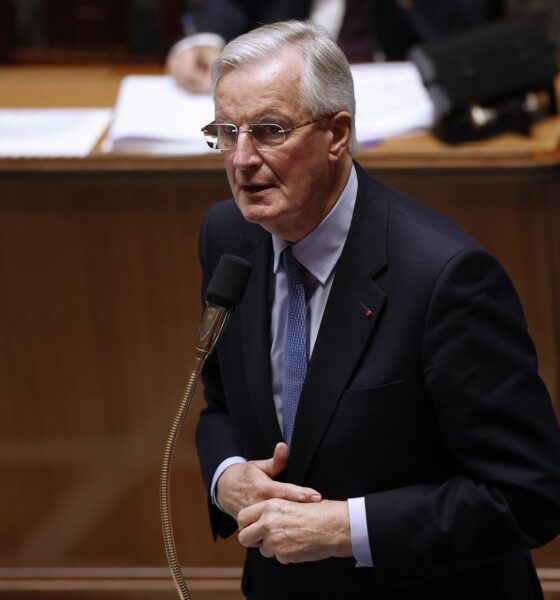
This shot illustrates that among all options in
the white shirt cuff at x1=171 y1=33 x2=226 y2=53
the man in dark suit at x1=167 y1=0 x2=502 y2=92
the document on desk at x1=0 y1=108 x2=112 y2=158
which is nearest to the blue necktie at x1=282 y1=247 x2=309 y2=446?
the document on desk at x1=0 y1=108 x2=112 y2=158

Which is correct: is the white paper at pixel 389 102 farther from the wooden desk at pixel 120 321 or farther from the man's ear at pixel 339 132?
the man's ear at pixel 339 132

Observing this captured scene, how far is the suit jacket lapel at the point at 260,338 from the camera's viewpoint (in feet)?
4.66

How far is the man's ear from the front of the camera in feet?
4.31

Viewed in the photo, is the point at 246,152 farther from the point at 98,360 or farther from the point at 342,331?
the point at 98,360

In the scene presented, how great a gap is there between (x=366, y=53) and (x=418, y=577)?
2.08m

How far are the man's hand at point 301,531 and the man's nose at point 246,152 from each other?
37cm

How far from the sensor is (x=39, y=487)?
2.38 m

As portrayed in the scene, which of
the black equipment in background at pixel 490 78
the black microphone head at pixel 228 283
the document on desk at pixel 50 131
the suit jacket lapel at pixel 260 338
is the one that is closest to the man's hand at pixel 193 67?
the document on desk at pixel 50 131

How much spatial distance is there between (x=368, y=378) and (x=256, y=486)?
177mm

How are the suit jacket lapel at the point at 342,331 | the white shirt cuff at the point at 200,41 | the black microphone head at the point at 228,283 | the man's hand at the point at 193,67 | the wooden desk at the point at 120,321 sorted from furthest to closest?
the white shirt cuff at the point at 200,41, the man's hand at the point at 193,67, the wooden desk at the point at 120,321, the suit jacket lapel at the point at 342,331, the black microphone head at the point at 228,283

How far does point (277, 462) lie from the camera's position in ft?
4.44

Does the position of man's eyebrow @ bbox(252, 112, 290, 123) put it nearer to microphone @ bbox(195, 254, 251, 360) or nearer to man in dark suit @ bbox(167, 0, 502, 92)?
microphone @ bbox(195, 254, 251, 360)

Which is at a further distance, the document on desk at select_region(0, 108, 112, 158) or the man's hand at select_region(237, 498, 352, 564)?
the document on desk at select_region(0, 108, 112, 158)

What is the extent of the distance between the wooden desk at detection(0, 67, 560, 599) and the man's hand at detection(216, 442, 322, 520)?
881 mm
